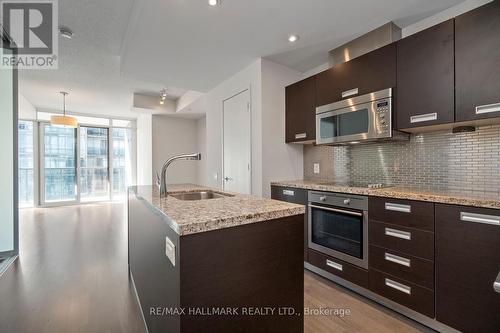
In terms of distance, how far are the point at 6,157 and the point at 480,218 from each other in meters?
4.74

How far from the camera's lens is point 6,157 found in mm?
2883

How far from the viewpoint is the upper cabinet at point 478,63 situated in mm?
1500

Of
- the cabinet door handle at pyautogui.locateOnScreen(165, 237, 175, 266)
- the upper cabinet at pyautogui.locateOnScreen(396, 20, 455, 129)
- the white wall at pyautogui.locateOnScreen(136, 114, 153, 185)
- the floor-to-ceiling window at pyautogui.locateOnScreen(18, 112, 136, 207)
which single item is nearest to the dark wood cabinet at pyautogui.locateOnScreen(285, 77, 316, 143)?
the upper cabinet at pyautogui.locateOnScreen(396, 20, 455, 129)

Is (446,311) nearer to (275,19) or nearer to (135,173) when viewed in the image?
(275,19)

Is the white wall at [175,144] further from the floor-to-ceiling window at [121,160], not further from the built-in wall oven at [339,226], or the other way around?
the built-in wall oven at [339,226]

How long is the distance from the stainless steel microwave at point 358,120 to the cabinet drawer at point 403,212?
0.61 meters

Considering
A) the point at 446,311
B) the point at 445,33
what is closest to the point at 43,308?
the point at 446,311

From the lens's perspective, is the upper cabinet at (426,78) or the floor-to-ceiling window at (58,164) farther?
the floor-to-ceiling window at (58,164)

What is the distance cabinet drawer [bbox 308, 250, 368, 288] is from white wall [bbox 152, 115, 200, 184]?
4919mm

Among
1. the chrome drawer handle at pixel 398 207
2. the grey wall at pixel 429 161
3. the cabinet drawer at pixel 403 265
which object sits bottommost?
the cabinet drawer at pixel 403 265

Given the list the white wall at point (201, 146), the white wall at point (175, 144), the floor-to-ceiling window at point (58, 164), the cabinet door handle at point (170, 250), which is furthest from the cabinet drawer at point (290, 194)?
the floor-to-ceiling window at point (58, 164)

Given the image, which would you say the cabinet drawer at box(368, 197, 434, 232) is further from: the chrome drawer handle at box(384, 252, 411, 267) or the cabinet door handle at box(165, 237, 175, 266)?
the cabinet door handle at box(165, 237, 175, 266)

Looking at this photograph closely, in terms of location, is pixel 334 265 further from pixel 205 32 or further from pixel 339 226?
pixel 205 32

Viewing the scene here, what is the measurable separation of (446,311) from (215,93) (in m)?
3.77
